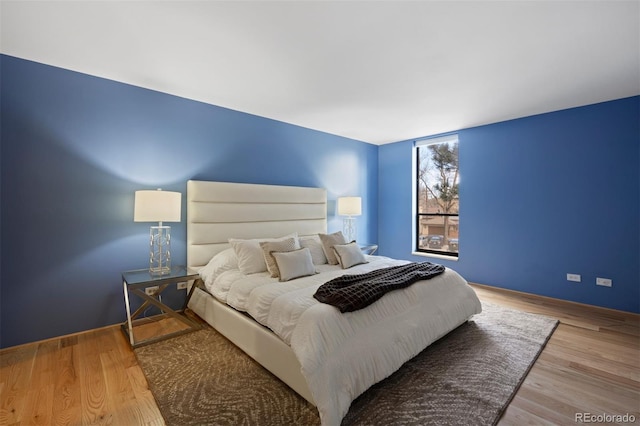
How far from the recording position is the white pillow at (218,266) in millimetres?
2932

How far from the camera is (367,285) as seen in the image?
220 cm

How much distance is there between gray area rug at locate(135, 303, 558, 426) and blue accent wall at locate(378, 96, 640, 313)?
4.92 ft

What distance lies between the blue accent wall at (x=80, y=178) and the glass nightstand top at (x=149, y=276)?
216 millimetres

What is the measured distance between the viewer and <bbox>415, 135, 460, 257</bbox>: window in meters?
4.88

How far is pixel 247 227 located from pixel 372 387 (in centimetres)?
239

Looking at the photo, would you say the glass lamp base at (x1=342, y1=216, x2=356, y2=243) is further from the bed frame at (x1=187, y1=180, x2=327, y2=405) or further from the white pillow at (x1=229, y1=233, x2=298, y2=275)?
the white pillow at (x1=229, y1=233, x2=298, y2=275)

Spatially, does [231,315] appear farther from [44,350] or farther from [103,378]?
[44,350]

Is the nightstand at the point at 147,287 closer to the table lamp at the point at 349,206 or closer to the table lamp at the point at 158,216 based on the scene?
the table lamp at the point at 158,216

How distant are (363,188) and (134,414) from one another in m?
4.67

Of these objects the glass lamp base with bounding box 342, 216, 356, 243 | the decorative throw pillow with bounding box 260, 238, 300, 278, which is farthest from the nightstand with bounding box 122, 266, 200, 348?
the glass lamp base with bounding box 342, 216, 356, 243

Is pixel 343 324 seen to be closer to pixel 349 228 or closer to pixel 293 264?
pixel 293 264

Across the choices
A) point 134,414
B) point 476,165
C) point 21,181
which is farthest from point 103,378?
point 476,165

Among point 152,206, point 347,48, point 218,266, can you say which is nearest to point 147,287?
point 218,266

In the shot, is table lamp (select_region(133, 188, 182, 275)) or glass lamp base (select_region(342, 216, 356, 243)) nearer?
table lamp (select_region(133, 188, 182, 275))
